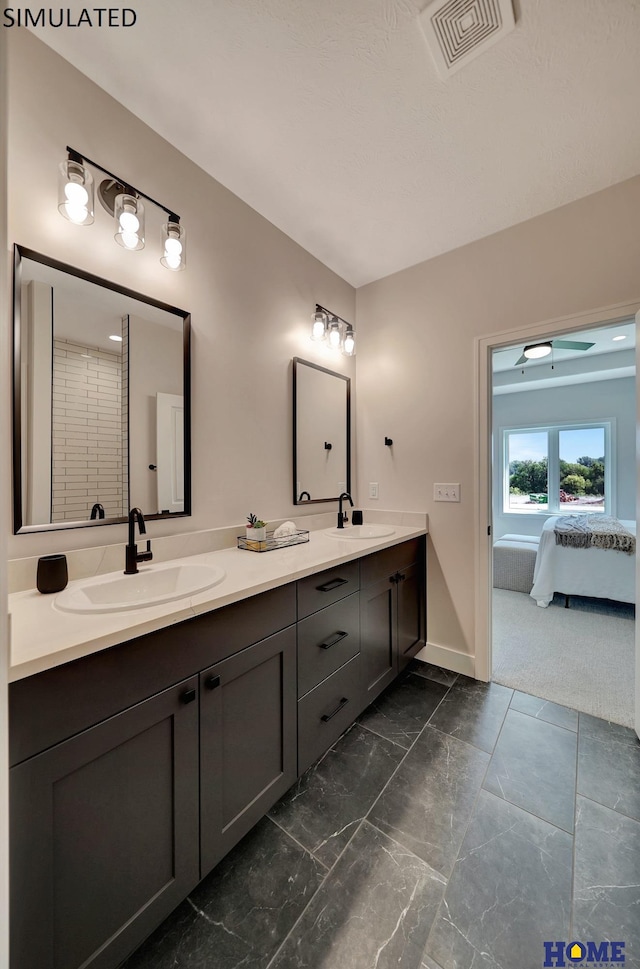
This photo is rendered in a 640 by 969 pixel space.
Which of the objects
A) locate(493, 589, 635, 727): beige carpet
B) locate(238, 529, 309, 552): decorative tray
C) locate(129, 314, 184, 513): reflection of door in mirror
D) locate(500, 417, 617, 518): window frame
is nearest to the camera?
locate(129, 314, 184, 513): reflection of door in mirror

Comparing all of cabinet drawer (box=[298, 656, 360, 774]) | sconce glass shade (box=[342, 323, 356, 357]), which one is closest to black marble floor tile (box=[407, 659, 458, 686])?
cabinet drawer (box=[298, 656, 360, 774])

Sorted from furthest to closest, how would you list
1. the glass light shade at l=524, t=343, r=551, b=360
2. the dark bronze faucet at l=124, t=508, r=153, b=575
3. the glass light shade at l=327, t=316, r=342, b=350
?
the glass light shade at l=524, t=343, r=551, b=360 < the glass light shade at l=327, t=316, r=342, b=350 < the dark bronze faucet at l=124, t=508, r=153, b=575

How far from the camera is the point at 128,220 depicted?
1288 millimetres

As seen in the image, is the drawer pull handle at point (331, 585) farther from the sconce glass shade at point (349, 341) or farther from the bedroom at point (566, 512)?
the sconce glass shade at point (349, 341)

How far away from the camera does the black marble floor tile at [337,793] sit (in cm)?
122

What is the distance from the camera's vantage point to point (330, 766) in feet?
4.97

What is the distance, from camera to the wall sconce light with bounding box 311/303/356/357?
87.4 inches

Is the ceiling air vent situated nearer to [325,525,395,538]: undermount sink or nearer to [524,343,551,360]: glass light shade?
[325,525,395,538]: undermount sink

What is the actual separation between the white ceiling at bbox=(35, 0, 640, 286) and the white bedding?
8.70 feet

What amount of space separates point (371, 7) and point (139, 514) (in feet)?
5.77

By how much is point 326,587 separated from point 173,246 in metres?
1.48

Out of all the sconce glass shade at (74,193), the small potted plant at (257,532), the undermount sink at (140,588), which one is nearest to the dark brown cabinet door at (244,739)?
the undermount sink at (140,588)

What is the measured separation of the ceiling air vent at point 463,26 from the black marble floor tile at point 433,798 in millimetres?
2608

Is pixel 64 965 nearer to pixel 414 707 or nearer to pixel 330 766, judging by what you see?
pixel 330 766
